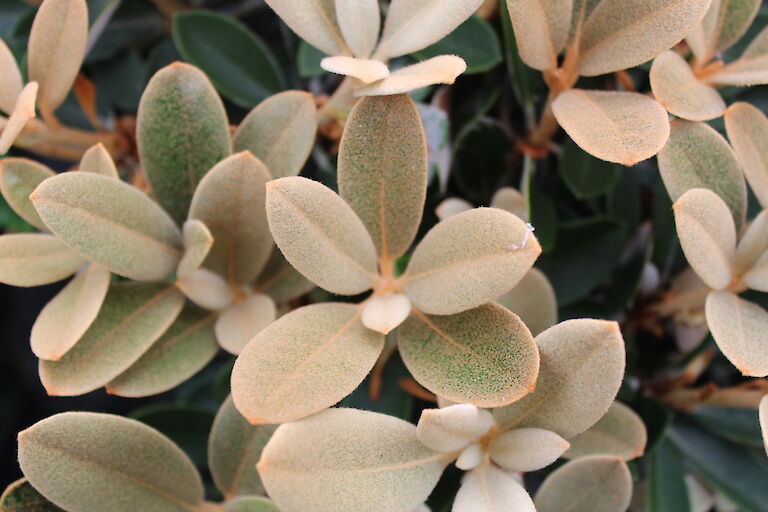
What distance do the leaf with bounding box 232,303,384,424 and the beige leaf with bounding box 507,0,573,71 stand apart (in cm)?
26

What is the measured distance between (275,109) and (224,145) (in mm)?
56

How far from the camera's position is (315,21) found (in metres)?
0.62

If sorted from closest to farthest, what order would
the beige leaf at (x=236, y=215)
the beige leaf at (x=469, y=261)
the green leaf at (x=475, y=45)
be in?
the beige leaf at (x=469, y=261) < the beige leaf at (x=236, y=215) < the green leaf at (x=475, y=45)

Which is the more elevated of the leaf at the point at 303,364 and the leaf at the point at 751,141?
the leaf at the point at 751,141

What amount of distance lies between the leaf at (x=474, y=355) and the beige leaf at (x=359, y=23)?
0.23 m

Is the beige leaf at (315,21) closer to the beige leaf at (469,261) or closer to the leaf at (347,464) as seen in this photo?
the beige leaf at (469,261)

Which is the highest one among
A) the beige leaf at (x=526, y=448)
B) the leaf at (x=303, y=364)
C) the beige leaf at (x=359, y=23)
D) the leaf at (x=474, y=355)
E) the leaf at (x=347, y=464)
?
the beige leaf at (x=359, y=23)

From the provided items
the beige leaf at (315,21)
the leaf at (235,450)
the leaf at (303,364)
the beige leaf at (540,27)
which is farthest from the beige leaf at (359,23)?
the leaf at (235,450)

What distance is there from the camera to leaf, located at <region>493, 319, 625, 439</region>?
1.73 feet

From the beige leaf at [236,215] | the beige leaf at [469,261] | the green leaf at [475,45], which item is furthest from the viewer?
the green leaf at [475,45]

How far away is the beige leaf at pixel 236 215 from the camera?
617mm

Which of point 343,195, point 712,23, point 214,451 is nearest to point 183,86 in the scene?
point 343,195

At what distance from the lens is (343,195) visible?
61cm

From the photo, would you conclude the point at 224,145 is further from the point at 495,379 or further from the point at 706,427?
the point at 706,427
